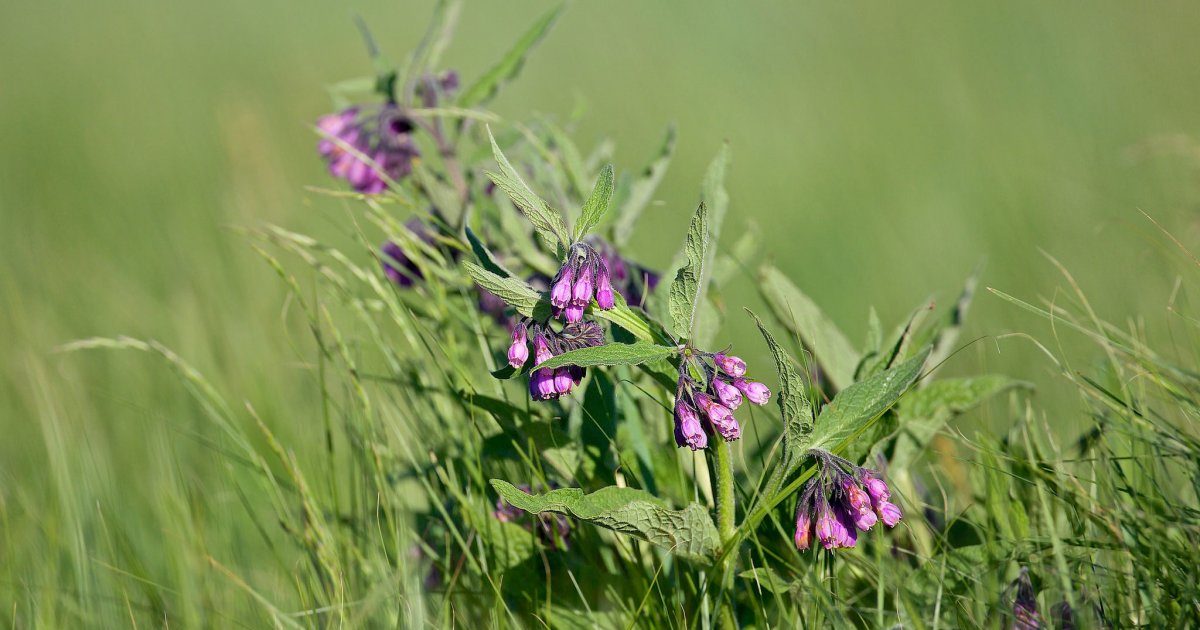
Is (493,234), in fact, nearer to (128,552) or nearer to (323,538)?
(323,538)

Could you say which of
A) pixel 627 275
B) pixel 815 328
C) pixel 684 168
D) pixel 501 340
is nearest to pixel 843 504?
pixel 815 328

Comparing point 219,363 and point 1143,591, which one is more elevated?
point 1143,591

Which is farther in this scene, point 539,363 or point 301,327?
point 301,327

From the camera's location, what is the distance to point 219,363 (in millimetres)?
3238

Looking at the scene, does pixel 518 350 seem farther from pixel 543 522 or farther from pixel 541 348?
pixel 543 522

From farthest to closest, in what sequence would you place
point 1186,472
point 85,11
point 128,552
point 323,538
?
point 85,11
point 128,552
point 323,538
point 1186,472

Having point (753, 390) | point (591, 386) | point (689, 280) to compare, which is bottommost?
point (591, 386)

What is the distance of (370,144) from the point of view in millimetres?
2240

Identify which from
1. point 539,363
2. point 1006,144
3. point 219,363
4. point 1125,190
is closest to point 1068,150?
point 1006,144

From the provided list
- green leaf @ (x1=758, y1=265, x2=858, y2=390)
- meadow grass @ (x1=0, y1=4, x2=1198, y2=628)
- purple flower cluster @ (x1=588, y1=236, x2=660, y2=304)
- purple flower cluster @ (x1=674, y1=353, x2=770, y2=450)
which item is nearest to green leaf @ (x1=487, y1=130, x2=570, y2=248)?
purple flower cluster @ (x1=674, y1=353, x2=770, y2=450)

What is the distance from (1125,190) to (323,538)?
12.0 feet

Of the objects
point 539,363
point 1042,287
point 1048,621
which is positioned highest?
point 1042,287

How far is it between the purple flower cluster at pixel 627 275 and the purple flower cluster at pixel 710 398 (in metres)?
0.56

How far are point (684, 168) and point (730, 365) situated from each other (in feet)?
13.4
